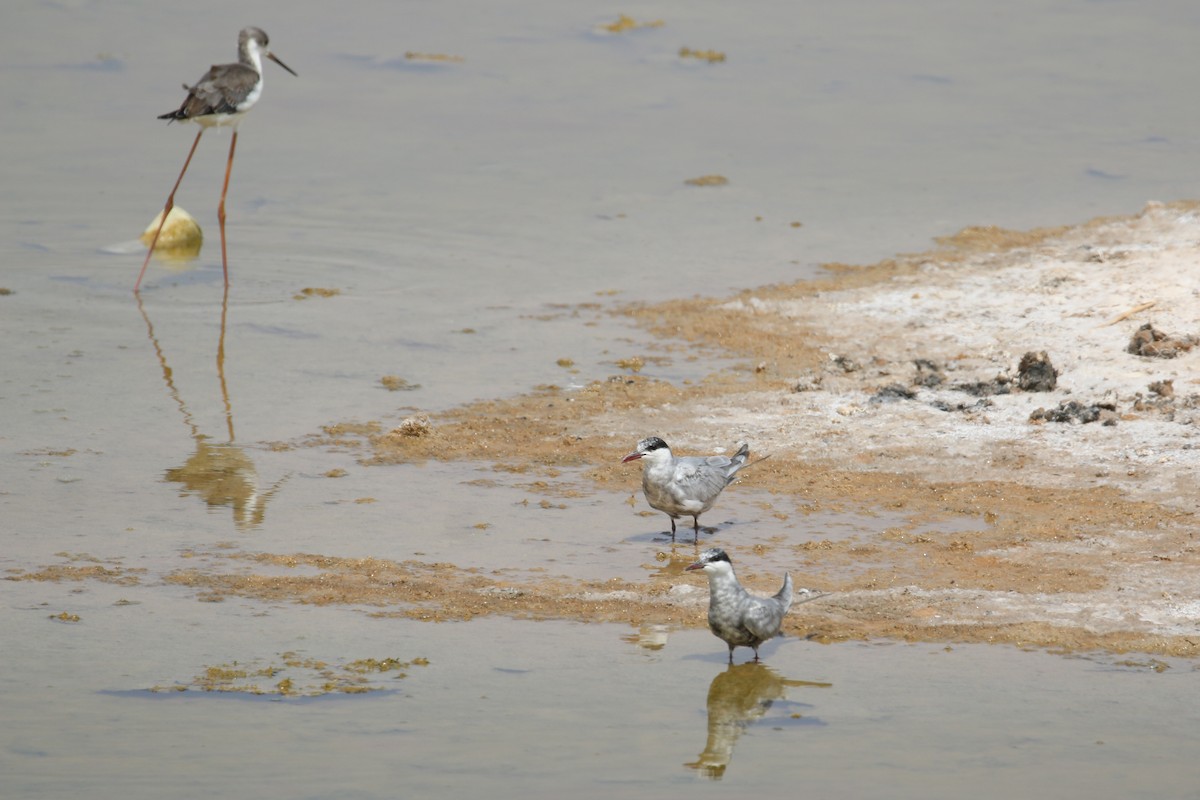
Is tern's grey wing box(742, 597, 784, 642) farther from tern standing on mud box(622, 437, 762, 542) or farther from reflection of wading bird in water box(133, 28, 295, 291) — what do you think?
reflection of wading bird in water box(133, 28, 295, 291)

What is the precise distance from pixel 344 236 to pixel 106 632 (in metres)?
8.74

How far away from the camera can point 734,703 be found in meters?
7.07

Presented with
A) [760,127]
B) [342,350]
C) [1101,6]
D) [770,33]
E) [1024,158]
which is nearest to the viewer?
[342,350]

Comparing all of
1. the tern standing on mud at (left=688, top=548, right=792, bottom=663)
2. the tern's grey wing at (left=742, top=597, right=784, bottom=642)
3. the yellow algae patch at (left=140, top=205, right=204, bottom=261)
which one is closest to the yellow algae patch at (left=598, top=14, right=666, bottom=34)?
the yellow algae patch at (left=140, top=205, right=204, bottom=261)

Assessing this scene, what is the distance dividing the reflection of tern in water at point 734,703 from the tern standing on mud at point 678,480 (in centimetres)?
141

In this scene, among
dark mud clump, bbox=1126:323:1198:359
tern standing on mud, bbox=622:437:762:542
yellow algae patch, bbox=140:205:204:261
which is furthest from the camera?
yellow algae patch, bbox=140:205:204:261

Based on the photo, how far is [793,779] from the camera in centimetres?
641

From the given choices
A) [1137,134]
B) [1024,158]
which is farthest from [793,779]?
[1137,134]

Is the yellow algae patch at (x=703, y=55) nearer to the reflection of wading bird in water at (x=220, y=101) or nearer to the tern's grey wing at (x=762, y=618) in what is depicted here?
the reflection of wading bird in water at (x=220, y=101)

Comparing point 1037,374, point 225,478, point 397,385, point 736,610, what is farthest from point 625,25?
point 736,610

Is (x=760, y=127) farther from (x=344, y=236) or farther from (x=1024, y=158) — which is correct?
(x=344, y=236)

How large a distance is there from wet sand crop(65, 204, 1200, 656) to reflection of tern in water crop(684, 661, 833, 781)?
17.7 inches

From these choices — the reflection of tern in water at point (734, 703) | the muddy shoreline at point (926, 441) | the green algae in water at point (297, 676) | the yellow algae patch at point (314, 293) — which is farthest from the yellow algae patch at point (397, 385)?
the reflection of tern in water at point (734, 703)

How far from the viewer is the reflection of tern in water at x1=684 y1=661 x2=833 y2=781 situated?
6578 millimetres
